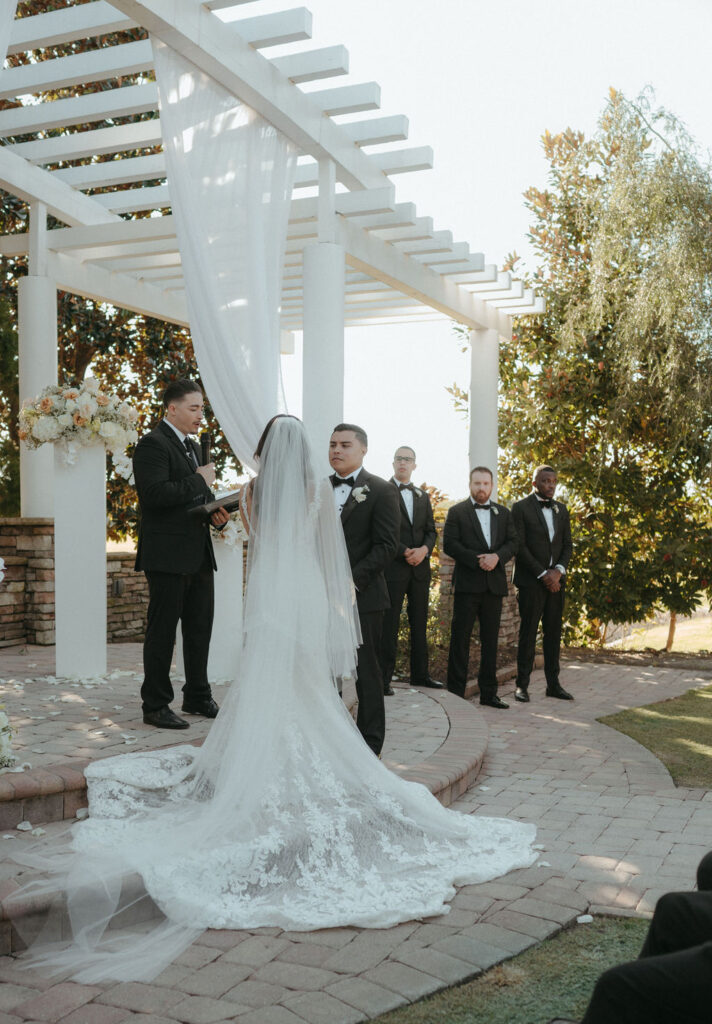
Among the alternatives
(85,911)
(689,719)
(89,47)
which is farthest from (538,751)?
(89,47)

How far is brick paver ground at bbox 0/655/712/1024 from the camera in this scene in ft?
8.87

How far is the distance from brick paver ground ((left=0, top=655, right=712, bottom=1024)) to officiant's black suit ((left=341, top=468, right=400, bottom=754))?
0.69 metres

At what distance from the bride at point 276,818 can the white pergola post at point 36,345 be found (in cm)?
481

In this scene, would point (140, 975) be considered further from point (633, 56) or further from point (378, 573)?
point (633, 56)

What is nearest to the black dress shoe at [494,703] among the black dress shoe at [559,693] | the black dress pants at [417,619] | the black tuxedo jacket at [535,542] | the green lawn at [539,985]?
the black dress pants at [417,619]

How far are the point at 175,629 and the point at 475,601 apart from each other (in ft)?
10.4

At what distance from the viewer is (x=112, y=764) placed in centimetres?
425

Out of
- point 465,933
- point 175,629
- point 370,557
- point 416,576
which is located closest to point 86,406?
point 175,629

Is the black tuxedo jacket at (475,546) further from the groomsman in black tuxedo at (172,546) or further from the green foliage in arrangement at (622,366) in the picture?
the green foliage in arrangement at (622,366)

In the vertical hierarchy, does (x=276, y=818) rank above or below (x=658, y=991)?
below

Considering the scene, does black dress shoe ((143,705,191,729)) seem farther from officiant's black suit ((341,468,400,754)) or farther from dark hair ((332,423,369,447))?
dark hair ((332,423,369,447))

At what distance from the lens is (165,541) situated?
537cm

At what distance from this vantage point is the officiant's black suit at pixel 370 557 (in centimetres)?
518

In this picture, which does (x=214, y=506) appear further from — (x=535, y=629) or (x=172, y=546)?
(x=535, y=629)
